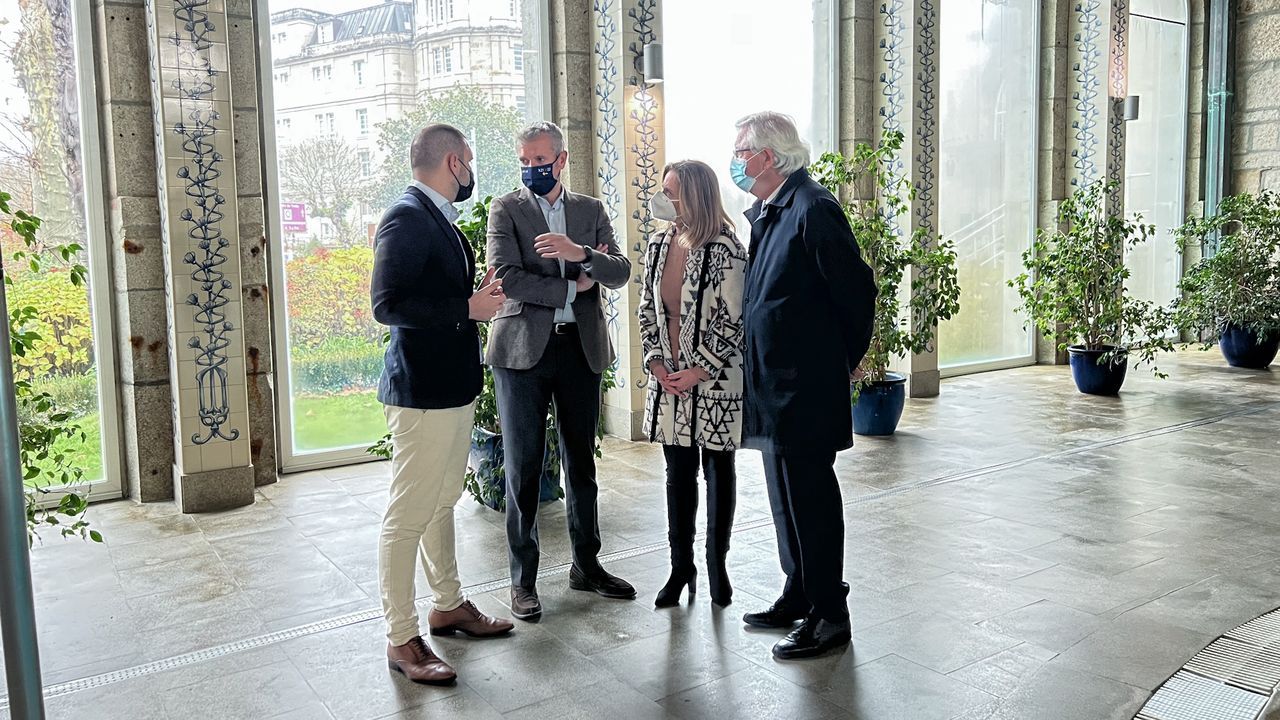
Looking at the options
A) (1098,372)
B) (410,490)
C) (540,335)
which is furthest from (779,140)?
(1098,372)

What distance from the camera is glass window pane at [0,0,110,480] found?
504 cm

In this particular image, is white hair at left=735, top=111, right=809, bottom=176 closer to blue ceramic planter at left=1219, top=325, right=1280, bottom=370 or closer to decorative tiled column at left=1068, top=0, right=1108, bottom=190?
decorative tiled column at left=1068, top=0, right=1108, bottom=190

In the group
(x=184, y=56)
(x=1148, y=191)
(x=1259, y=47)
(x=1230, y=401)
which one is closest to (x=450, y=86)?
(x=184, y=56)

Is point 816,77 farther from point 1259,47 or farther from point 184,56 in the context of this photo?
Answer: point 1259,47

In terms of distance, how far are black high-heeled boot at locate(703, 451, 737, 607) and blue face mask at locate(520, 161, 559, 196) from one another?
1078mm

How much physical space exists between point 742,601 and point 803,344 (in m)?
1.10

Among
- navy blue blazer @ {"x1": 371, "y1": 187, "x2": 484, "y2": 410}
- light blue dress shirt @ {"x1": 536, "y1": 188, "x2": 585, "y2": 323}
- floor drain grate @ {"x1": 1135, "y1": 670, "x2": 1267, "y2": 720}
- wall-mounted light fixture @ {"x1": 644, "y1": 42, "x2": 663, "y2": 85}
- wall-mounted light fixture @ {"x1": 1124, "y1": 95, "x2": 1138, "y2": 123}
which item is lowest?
floor drain grate @ {"x1": 1135, "y1": 670, "x2": 1267, "y2": 720}

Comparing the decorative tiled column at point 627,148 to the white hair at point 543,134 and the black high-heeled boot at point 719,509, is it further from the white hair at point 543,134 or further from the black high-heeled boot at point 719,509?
the black high-heeled boot at point 719,509

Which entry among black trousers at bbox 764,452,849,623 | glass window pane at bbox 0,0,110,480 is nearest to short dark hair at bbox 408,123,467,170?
black trousers at bbox 764,452,849,623

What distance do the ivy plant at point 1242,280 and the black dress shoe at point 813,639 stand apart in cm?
741

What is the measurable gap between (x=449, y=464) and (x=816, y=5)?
634 centimetres

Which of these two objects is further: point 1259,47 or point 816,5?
point 1259,47

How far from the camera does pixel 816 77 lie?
8.37 meters

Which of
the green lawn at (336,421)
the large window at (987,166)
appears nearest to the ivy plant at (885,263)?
the large window at (987,166)
